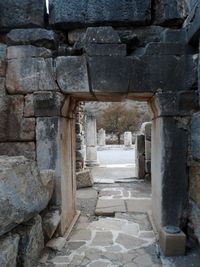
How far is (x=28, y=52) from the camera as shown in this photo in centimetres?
323

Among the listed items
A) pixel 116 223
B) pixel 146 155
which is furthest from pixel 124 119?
pixel 116 223

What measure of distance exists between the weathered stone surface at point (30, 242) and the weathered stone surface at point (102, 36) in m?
2.15

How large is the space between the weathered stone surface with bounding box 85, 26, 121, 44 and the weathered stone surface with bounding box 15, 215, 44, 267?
2.15 m

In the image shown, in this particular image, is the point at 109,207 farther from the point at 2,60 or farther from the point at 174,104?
the point at 2,60

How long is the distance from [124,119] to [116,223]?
26.9 metres

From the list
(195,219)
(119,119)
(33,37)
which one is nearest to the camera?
(195,219)

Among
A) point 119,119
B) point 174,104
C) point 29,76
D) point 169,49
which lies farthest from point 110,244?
point 119,119

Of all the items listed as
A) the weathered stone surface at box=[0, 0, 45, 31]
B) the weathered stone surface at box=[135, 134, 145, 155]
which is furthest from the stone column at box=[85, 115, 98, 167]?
the weathered stone surface at box=[0, 0, 45, 31]

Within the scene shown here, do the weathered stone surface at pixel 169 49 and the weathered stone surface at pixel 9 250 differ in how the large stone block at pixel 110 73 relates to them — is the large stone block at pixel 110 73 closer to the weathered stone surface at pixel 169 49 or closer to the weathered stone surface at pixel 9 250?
the weathered stone surface at pixel 169 49

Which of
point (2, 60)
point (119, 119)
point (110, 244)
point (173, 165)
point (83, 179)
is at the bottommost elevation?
point (110, 244)

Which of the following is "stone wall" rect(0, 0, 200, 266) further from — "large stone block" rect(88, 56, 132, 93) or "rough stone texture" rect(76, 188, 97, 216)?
"rough stone texture" rect(76, 188, 97, 216)

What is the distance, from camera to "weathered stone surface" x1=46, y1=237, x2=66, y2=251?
3.02 metres

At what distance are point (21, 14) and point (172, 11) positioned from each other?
6.36 feet

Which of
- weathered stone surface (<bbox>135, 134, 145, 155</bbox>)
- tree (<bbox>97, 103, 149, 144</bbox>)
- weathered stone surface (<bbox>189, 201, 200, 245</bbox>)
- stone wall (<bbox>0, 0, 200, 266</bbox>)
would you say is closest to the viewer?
weathered stone surface (<bbox>189, 201, 200, 245</bbox>)
